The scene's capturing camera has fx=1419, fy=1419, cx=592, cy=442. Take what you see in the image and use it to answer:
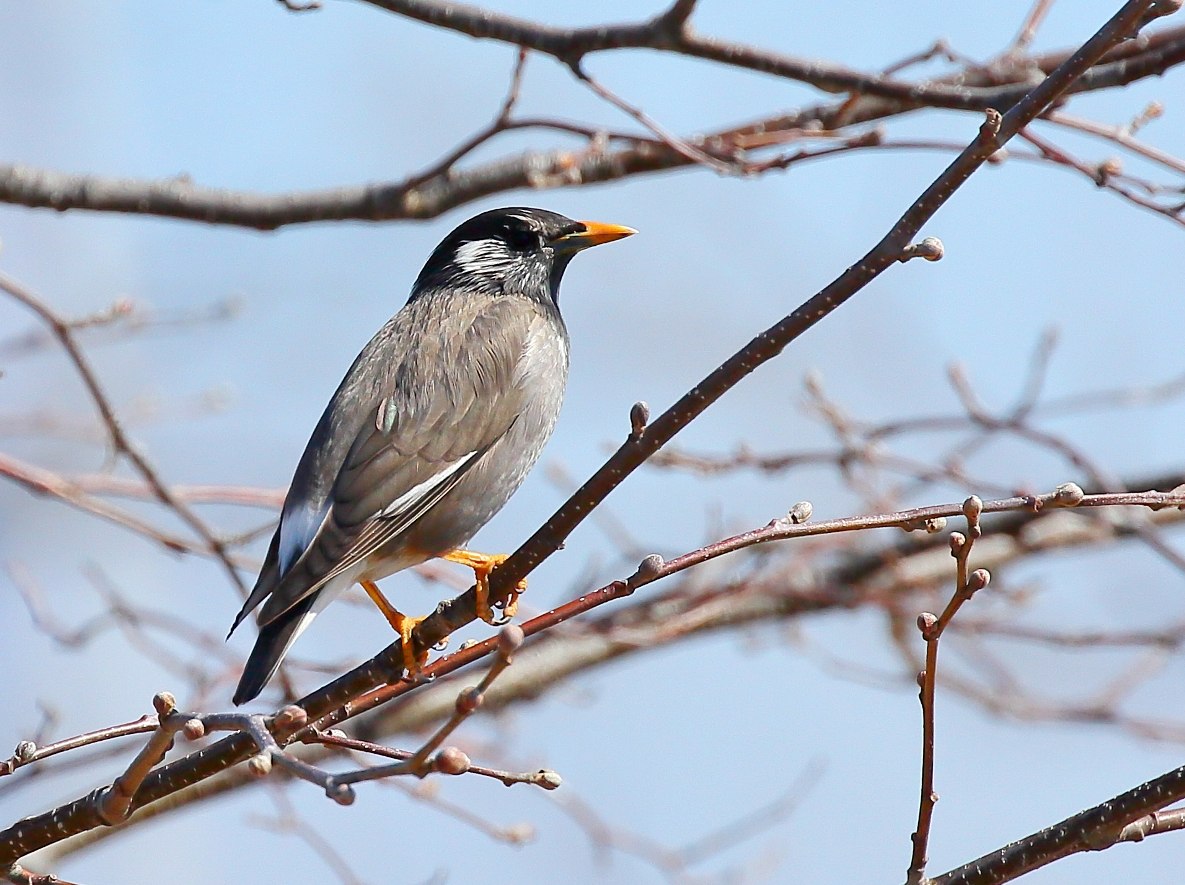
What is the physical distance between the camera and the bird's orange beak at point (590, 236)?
5.15 meters

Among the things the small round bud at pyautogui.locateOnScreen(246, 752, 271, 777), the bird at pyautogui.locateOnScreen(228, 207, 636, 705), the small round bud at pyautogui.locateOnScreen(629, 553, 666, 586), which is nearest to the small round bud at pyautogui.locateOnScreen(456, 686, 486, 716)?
the small round bud at pyautogui.locateOnScreen(246, 752, 271, 777)

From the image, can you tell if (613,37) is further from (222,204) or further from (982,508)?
(982,508)

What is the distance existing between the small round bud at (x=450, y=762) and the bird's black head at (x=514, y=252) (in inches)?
141

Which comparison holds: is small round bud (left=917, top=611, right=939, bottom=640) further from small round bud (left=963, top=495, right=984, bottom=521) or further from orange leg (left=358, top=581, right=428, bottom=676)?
orange leg (left=358, top=581, right=428, bottom=676)

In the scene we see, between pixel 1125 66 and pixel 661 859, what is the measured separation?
3.56 meters

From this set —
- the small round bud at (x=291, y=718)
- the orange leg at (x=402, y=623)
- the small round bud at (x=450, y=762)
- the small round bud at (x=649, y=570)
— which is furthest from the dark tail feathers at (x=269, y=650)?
the small round bud at (x=450, y=762)

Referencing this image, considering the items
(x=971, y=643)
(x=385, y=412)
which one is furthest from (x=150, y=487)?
(x=971, y=643)

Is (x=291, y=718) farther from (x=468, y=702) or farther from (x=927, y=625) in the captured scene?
(x=927, y=625)

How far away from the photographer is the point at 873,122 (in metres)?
4.82

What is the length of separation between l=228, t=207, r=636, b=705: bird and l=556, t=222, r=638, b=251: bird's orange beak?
50 millimetres

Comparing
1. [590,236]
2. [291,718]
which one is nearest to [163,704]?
[291,718]

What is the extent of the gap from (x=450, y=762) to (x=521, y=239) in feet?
12.6

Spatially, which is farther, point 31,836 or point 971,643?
point 971,643

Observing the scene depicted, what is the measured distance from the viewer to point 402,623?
3.88m
